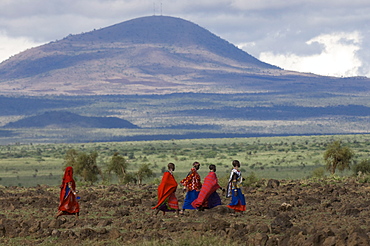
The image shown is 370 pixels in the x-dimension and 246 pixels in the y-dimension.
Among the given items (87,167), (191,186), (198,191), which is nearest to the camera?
(191,186)

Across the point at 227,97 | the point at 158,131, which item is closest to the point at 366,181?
the point at 158,131

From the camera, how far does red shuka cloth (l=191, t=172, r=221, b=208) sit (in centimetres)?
1781

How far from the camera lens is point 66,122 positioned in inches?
5763

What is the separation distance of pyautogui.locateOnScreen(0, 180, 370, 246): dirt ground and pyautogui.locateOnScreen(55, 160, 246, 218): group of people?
0.22 m

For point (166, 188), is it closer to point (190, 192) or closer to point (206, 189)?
point (190, 192)

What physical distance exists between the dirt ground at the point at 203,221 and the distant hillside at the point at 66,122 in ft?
399

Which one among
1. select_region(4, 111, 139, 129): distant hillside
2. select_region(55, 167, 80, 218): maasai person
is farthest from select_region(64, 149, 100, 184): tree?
select_region(4, 111, 139, 129): distant hillside

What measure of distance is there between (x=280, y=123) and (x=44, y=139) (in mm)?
54833

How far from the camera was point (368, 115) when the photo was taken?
168 m

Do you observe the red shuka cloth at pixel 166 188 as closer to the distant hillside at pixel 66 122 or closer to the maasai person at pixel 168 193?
the maasai person at pixel 168 193

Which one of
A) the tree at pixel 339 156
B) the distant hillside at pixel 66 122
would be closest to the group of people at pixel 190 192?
the tree at pixel 339 156

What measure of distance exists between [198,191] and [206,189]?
1.37 ft

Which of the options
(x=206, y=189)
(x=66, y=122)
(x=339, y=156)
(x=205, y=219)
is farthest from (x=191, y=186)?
(x=66, y=122)

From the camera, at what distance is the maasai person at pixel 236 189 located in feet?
57.5
